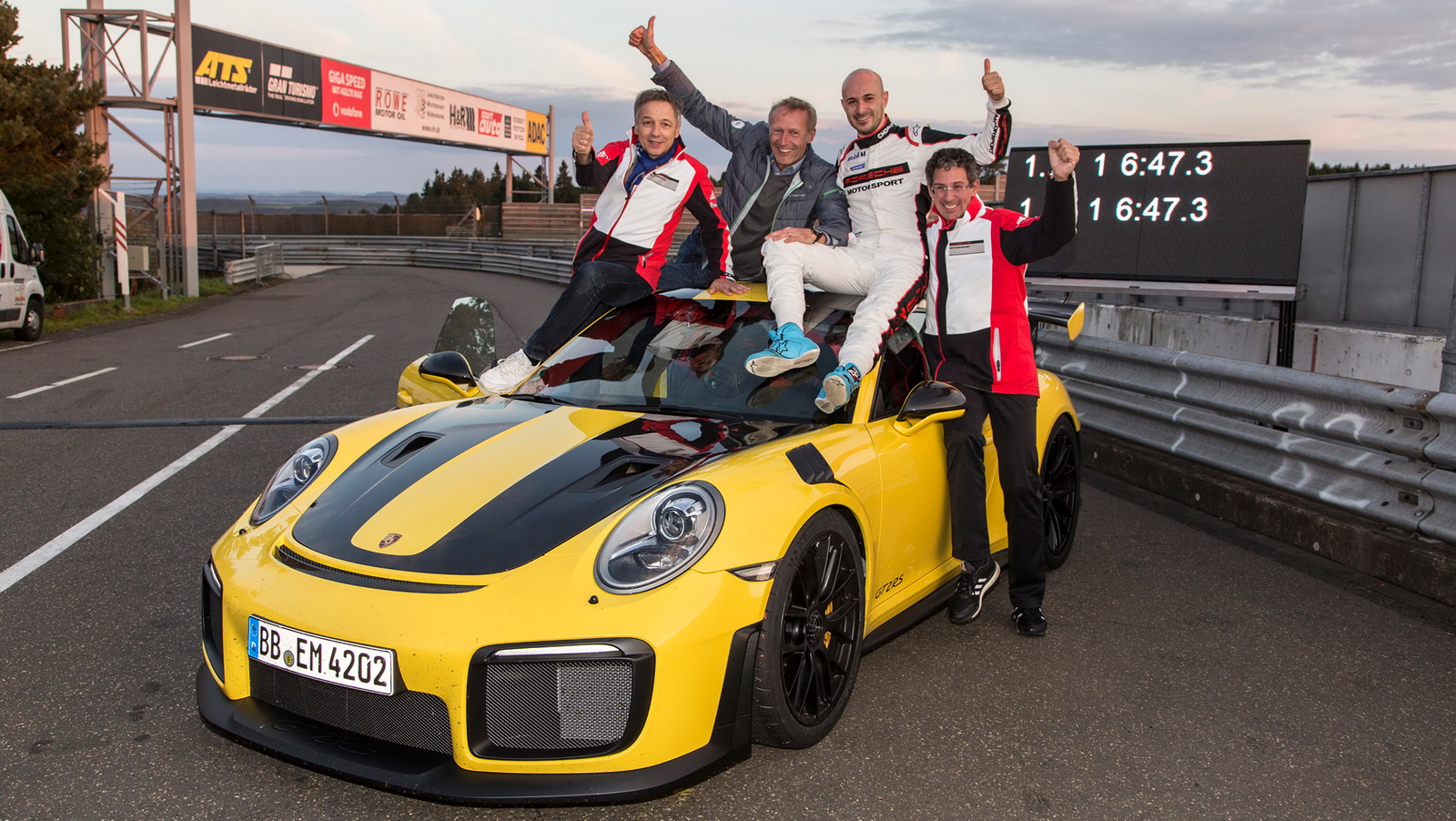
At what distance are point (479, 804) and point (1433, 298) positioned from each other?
14.2 metres

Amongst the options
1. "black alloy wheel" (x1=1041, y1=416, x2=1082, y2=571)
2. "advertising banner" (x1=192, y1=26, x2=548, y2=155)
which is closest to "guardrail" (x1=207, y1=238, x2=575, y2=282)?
"advertising banner" (x1=192, y1=26, x2=548, y2=155)

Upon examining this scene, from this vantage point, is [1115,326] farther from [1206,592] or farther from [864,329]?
[864,329]

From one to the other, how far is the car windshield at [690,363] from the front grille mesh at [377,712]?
5.07 ft

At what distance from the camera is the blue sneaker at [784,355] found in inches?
158

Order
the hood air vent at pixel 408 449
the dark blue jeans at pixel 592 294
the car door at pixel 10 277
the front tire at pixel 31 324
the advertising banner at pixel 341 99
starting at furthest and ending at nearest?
1. the advertising banner at pixel 341 99
2. the front tire at pixel 31 324
3. the car door at pixel 10 277
4. the dark blue jeans at pixel 592 294
5. the hood air vent at pixel 408 449

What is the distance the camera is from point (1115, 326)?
14.5 meters

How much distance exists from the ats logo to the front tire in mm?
37915

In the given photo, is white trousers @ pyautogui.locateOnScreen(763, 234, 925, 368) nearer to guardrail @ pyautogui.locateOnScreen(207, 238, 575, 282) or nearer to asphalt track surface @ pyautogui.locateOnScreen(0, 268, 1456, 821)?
asphalt track surface @ pyautogui.locateOnScreen(0, 268, 1456, 821)

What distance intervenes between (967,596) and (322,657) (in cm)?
257

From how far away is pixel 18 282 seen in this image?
614 inches

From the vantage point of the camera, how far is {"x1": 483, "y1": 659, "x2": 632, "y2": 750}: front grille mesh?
2.78 m

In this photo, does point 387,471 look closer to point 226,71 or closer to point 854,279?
point 854,279

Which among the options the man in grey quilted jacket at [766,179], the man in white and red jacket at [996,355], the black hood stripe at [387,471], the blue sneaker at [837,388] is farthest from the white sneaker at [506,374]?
the man in white and red jacket at [996,355]

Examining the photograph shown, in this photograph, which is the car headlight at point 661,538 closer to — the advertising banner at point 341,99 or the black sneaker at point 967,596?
the black sneaker at point 967,596
